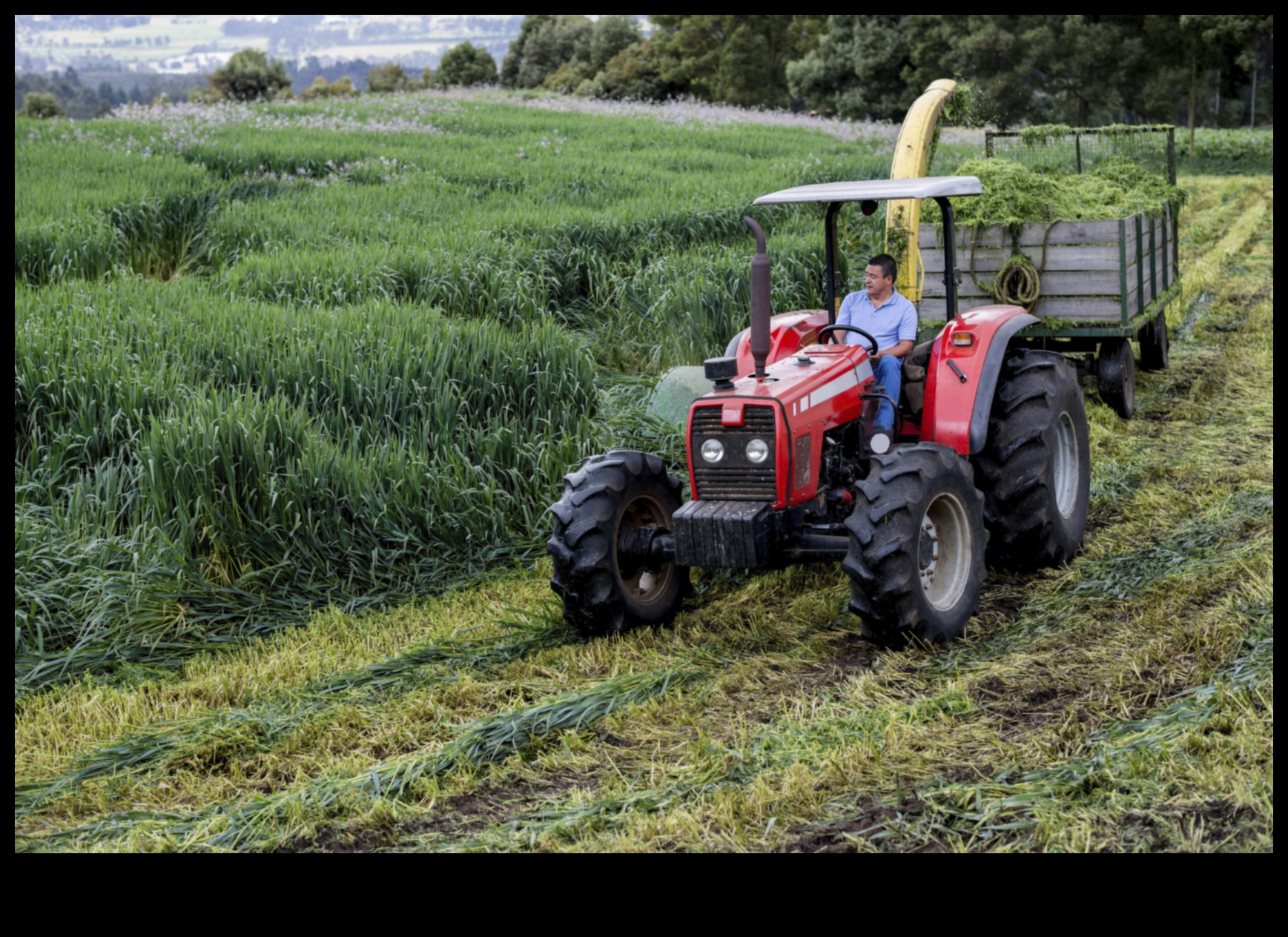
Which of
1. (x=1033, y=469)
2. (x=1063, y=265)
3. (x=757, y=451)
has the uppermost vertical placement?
(x=1063, y=265)

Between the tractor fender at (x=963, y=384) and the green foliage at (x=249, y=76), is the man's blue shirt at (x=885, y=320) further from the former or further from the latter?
the green foliage at (x=249, y=76)

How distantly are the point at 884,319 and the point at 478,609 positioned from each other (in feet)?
8.03

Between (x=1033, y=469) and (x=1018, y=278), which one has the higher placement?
(x=1018, y=278)

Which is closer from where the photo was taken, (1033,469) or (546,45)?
(1033,469)

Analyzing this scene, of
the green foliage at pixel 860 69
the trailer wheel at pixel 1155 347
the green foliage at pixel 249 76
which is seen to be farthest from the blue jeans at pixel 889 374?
the green foliage at pixel 249 76

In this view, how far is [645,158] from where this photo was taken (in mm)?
16266

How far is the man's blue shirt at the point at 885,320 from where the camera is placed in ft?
19.3

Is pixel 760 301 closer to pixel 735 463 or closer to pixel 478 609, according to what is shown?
pixel 735 463

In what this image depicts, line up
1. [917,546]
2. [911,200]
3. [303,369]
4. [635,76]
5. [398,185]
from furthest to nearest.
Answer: [635,76] → [398,185] → [911,200] → [303,369] → [917,546]

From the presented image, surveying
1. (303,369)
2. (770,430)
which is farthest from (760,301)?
(303,369)

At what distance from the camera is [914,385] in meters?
6.10

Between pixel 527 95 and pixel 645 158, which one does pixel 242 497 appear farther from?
pixel 527 95
